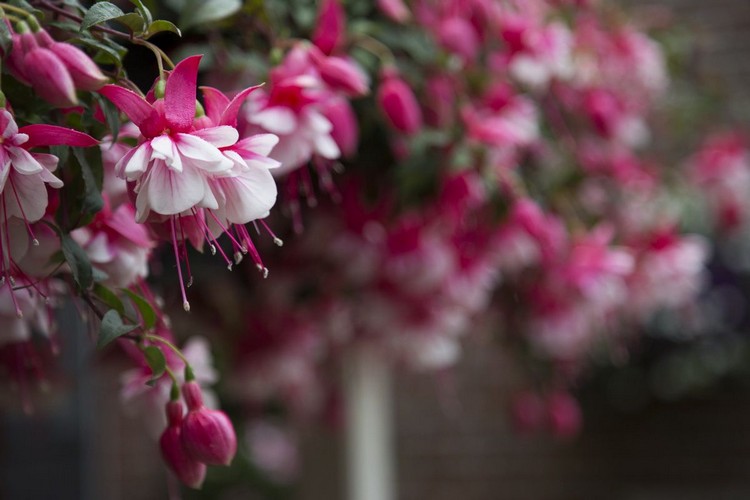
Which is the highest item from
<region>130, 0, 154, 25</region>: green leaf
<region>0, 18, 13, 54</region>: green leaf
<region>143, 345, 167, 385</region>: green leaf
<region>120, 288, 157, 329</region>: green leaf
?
<region>130, 0, 154, 25</region>: green leaf

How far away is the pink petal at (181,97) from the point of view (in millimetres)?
493

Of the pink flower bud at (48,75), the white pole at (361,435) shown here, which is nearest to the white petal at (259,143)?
the pink flower bud at (48,75)

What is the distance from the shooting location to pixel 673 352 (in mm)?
1988

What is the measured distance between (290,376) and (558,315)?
1.28 feet

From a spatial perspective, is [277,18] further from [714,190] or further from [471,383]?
[471,383]

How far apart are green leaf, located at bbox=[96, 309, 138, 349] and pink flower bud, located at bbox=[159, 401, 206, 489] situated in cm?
6

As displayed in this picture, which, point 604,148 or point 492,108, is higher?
point 604,148

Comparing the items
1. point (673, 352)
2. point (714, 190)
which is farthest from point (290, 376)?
point (673, 352)

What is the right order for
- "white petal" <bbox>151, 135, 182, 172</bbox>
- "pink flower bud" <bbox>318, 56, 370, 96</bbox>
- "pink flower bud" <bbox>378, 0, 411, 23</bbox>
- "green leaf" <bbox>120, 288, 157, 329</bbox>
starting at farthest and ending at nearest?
"pink flower bud" <bbox>378, 0, 411, 23</bbox> < "pink flower bud" <bbox>318, 56, 370, 96</bbox> < "green leaf" <bbox>120, 288, 157, 329</bbox> < "white petal" <bbox>151, 135, 182, 172</bbox>

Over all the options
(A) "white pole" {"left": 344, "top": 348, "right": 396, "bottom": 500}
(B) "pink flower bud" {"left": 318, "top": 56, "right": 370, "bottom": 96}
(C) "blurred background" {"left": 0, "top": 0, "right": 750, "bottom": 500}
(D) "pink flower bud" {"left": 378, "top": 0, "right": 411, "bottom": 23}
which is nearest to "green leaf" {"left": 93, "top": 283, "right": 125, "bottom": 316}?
(B) "pink flower bud" {"left": 318, "top": 56, "right": 370, "bottom": 96}

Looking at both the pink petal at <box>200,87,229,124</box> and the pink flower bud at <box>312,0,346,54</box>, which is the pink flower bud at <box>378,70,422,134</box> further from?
the pink petal at <box>200,87,229,124</box>

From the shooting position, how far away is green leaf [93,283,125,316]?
22.4 inches

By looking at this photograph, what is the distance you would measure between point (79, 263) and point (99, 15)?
0.46 ft

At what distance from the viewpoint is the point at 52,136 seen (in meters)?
0.48
